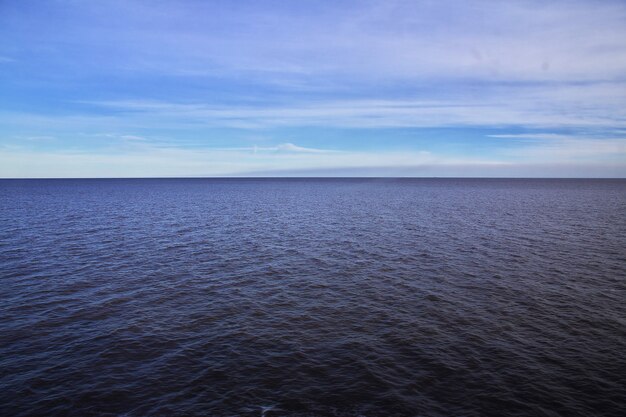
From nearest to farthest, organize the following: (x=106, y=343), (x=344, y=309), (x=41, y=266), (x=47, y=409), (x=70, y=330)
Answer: (x=47, y=409)
(x=106, y=343)
(x=70, y=330)
(x=344, y=309)
(x=41, y=266)

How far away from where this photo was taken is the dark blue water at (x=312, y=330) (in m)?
19.4

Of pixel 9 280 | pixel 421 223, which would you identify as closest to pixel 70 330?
pixel 9 280

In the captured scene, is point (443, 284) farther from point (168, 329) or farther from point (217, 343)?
point (168, 329)

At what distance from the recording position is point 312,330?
27.4 meters

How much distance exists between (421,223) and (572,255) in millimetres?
33473

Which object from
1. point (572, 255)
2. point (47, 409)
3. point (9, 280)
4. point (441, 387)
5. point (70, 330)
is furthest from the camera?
point (572, 255)

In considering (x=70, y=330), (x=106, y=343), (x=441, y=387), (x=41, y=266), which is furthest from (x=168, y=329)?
(x=41, y=266)

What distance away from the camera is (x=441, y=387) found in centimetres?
2034

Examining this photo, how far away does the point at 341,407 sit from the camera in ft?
61.2

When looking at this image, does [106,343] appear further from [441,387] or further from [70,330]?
[441,387]

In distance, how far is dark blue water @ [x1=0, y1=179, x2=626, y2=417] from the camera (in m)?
19.4

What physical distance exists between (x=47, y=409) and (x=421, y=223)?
7342 centimetres

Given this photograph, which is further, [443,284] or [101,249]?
[101,249]

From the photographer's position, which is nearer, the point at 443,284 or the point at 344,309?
the point at 344,309
